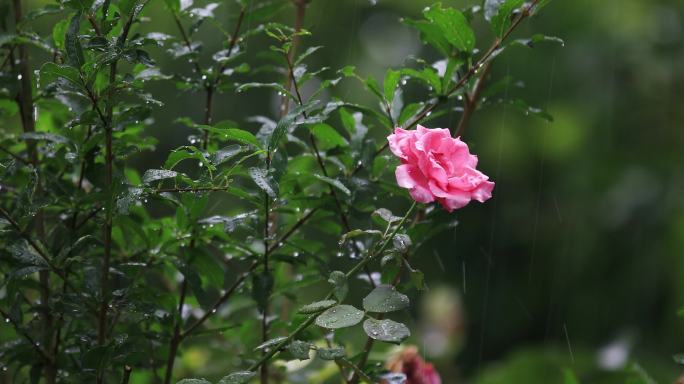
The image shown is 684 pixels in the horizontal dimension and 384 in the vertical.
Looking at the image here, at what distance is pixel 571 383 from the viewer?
4.24ft

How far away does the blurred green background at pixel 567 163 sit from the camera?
3.55 meters

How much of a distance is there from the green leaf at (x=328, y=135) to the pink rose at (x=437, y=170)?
245mm

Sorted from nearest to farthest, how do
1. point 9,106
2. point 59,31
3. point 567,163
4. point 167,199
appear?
1. point 167,199
2. point 59,31
3. point 9,106
4. point 567,163

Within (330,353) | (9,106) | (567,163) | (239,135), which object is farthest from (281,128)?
(567,163)

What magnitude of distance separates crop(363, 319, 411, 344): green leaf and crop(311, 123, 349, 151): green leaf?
325mm

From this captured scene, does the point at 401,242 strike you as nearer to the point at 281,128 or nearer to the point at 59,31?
the point at 281,128

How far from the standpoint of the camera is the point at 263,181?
41.8 inches

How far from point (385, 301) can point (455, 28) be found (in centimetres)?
40

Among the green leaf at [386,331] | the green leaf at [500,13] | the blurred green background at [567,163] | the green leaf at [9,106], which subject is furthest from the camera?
the blurred green background at [567,163]

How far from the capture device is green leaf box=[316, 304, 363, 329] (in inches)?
40.3

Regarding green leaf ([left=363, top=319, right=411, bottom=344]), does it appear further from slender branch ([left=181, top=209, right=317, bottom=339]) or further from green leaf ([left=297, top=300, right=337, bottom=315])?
slender branch ([left=181, top=209, right=317, bottom=339])

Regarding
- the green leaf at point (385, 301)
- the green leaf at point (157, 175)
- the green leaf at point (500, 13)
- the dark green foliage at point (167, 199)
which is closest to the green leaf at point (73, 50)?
the dark green foliage at point (167, 199)

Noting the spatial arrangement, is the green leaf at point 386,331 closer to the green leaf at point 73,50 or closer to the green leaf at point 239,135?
the green leaf at point 239,135

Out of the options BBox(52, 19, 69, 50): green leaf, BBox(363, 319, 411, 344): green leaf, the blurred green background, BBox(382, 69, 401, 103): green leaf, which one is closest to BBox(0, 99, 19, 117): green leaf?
BBox(52, 19, 69, 50): green leaf
